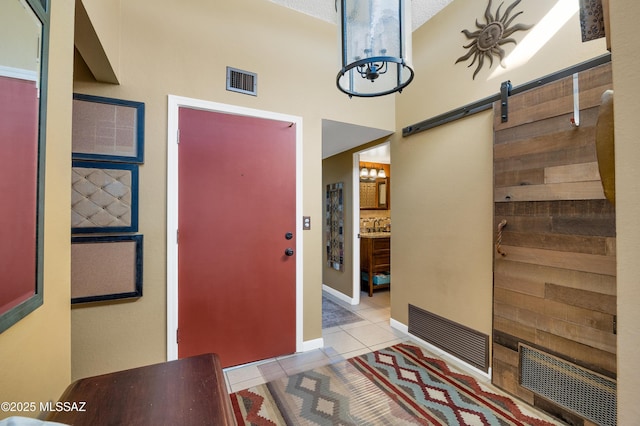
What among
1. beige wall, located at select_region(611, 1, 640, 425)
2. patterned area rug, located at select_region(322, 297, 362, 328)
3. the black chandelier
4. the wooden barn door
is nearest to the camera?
beige wall, located at select_region(611, 1, 640, 425)

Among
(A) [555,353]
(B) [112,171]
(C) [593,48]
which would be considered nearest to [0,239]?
(B) [112,171]

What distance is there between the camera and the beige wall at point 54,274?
0.68 m

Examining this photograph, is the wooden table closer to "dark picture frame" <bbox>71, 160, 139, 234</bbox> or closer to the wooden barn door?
"dark picture frame" <bbox>71, 160, 139, 234</bbox>

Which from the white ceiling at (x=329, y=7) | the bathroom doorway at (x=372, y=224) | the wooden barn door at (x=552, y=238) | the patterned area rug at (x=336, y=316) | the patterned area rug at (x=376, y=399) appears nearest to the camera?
the wooden barn door at (x=552, y=238)

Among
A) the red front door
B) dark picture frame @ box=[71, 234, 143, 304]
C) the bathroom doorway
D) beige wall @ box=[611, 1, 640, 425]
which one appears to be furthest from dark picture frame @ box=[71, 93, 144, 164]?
the bathroom doorway

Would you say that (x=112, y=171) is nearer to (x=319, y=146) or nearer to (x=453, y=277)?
(x=319, y=146)

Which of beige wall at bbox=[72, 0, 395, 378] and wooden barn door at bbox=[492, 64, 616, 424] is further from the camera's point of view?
beige wall at bbox=[72, 0, 395, 378]

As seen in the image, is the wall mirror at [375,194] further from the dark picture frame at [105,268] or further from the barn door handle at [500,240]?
the dark picture frame at [105,268]

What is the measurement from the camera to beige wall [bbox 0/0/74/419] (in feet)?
2.22

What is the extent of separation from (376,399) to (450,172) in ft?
6.11

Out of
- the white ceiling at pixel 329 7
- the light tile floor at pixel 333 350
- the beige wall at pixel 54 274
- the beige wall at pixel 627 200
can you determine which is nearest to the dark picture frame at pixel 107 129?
the beige wall at pixel 54 274

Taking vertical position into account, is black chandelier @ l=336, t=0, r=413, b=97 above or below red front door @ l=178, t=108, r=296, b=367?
above

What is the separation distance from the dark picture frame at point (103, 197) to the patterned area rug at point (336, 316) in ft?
7.36

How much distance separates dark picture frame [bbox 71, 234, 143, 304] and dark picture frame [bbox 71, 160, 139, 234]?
0.27ft
